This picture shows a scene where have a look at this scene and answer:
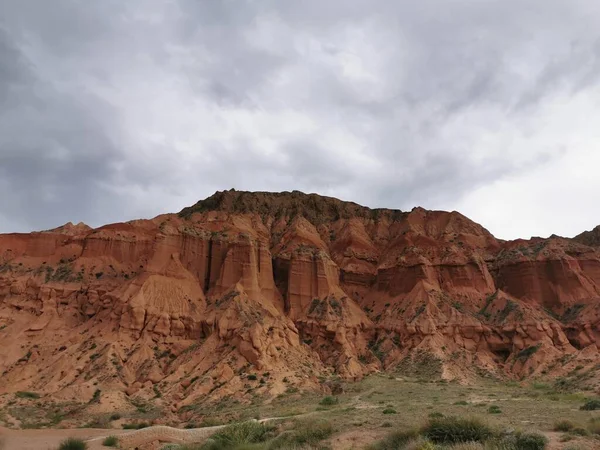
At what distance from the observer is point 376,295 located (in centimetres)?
7606

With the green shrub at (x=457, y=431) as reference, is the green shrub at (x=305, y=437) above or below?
below

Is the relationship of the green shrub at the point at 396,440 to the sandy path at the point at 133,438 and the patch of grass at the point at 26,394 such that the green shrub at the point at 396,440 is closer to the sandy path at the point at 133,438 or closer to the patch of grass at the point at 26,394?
the sandy path at the point at 133,438

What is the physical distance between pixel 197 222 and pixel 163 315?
2423 centimetres

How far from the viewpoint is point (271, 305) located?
6569cm

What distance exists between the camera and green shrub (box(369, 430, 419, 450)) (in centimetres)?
1470

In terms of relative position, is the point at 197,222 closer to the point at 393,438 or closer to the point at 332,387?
the point at 332,387

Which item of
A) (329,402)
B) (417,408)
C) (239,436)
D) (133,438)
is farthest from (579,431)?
(329,402)

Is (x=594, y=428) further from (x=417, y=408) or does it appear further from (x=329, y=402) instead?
(x=329, y=402)

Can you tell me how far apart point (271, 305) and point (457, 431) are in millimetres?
51820

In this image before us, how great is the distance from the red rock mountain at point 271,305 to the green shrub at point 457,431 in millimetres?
30843

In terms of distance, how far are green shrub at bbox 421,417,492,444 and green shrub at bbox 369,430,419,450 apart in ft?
1.31

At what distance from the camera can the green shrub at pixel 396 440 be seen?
48.2 feet

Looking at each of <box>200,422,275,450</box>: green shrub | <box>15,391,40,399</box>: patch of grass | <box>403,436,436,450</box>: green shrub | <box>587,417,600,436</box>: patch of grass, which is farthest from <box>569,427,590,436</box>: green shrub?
<box>15,391,40,399</box>: patch of grass

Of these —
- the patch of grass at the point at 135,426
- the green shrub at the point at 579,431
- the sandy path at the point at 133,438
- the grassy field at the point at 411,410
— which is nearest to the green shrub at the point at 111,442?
the sandy path at the point at 133,438
